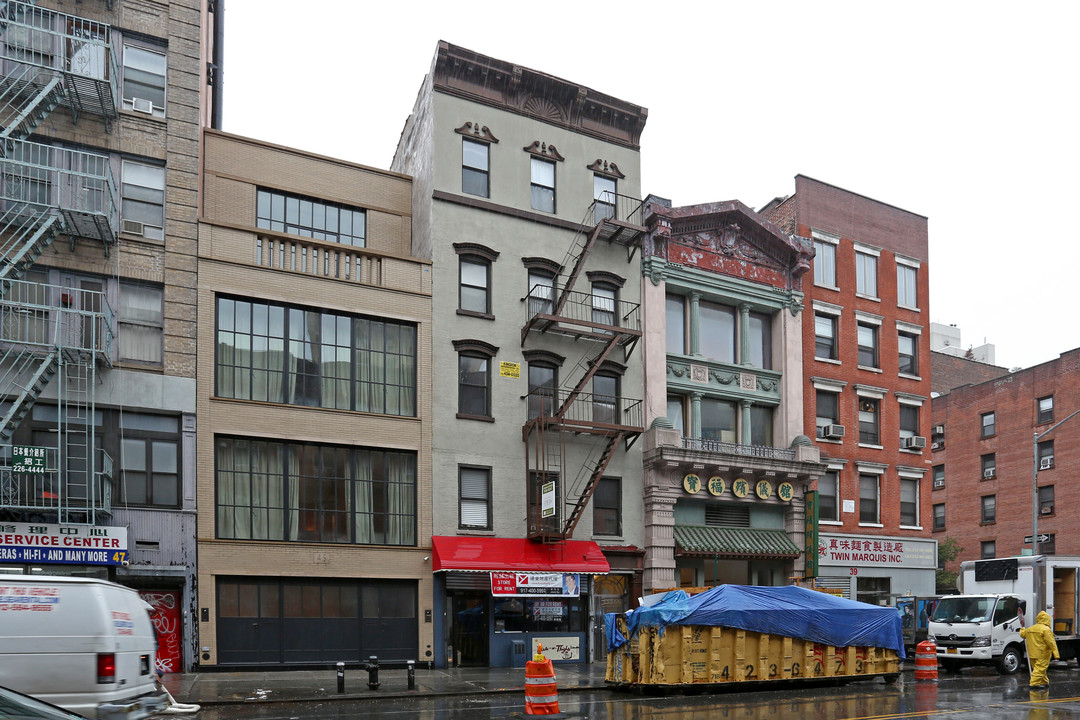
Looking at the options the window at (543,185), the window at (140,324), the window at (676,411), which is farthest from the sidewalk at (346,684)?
the window at (543,185)

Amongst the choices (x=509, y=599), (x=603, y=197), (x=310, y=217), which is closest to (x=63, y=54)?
(x=310, y=217)

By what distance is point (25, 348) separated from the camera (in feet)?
77.8

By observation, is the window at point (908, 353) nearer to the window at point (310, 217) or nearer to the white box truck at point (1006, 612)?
the white box truck at point (1006, 612)

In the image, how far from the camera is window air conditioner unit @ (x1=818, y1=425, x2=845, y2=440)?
36406 millimetres

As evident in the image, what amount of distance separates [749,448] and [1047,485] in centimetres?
2730

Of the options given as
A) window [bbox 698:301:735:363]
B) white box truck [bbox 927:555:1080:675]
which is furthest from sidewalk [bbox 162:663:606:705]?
Answer: window [bbox 698:301:735:363]

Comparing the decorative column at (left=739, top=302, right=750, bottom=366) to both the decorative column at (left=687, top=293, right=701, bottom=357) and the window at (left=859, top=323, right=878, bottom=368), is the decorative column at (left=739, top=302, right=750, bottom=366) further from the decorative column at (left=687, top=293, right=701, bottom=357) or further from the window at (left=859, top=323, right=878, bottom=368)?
the window at (left=859, top=323, right=878, bottom=368)

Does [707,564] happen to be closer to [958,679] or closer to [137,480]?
[958,679]

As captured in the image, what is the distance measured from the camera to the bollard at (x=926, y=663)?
2492 centimetres

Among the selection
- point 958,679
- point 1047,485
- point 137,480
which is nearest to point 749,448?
point 958,679

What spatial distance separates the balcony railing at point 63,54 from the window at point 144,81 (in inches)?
21.0

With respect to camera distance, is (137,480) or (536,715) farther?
(137,480)

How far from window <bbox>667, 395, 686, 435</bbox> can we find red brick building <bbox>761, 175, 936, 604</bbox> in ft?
17.3

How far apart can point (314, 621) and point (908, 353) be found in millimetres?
25497
